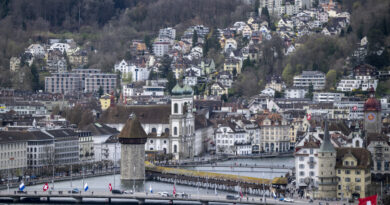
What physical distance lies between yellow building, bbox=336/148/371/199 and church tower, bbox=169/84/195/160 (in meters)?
39.0

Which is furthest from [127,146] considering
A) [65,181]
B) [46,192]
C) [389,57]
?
[389,57]

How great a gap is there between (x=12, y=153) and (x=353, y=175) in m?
31.8

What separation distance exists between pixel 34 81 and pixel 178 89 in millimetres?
51751

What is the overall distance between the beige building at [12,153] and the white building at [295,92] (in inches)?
2280

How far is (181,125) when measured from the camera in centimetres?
12375

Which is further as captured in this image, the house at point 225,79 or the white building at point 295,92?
the house at point 225,79

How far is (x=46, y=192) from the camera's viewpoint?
8856 centimetres

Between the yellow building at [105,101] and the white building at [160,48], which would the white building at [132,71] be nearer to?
the white building at [160,48]

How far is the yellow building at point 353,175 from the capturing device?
277 ft

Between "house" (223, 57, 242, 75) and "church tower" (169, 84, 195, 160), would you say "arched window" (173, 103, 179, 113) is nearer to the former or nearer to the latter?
"church tower" (169, 84, 195, 160)

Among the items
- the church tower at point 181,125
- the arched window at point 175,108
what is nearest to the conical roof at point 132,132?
the church tower at point 181,125

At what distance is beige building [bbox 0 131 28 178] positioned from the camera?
104 m

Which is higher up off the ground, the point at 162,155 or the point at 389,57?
the point at 389,57

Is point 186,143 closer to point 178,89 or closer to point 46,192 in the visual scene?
point 178,89
